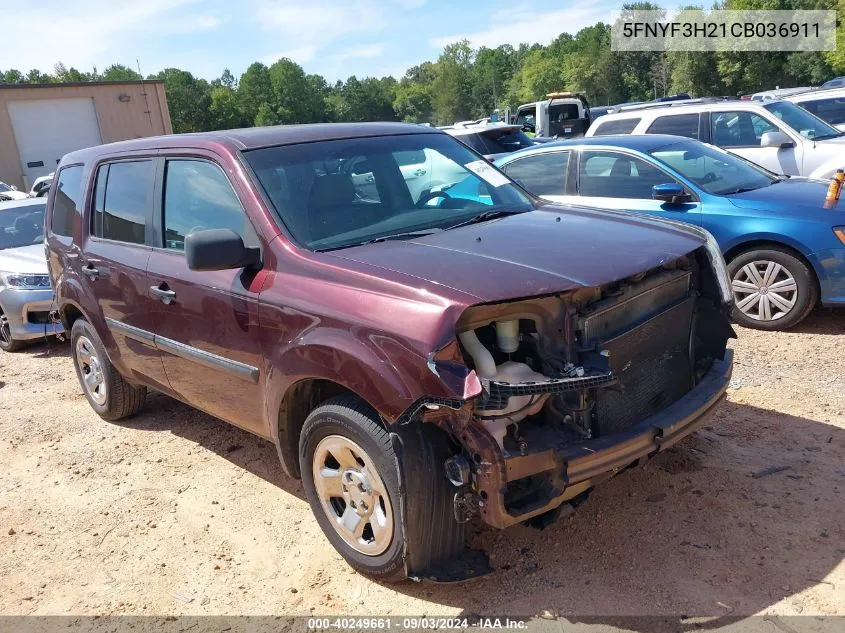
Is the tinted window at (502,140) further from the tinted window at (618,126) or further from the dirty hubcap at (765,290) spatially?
the dirty hubcap at (765,290)

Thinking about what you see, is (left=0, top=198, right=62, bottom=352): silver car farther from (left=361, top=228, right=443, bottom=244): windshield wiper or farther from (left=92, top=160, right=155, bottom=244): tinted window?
(left=361, top=228, right=443, bottom=244): windshield wiper

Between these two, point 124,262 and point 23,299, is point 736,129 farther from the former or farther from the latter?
point 23,299

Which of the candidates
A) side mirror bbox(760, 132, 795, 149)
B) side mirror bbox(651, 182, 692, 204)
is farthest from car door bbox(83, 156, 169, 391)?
side mirror bbox(760, 132, 795, 149)

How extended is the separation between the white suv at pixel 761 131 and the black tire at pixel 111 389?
720cm

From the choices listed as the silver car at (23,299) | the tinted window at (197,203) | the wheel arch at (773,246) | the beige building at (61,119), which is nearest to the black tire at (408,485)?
the tinted window at (197,203)

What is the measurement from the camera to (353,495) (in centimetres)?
317

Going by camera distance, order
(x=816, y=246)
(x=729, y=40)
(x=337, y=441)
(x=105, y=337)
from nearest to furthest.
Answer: (x=337, y=441)
(x=105, y=337)
(x=816, y=246)
(x=729, y=40)

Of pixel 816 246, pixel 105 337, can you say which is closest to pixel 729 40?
pixel 816 246

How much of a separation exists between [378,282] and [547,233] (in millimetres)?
988

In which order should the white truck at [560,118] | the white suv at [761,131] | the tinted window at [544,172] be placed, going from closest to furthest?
1. the tinted window at [544,172]
2. the white suv at [761,131]
3. the white truck at [560,118]

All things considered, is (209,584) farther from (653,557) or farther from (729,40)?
(729,40)

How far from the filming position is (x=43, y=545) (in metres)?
3.86

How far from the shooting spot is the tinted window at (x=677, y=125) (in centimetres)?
928

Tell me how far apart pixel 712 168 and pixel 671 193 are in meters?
0.80
